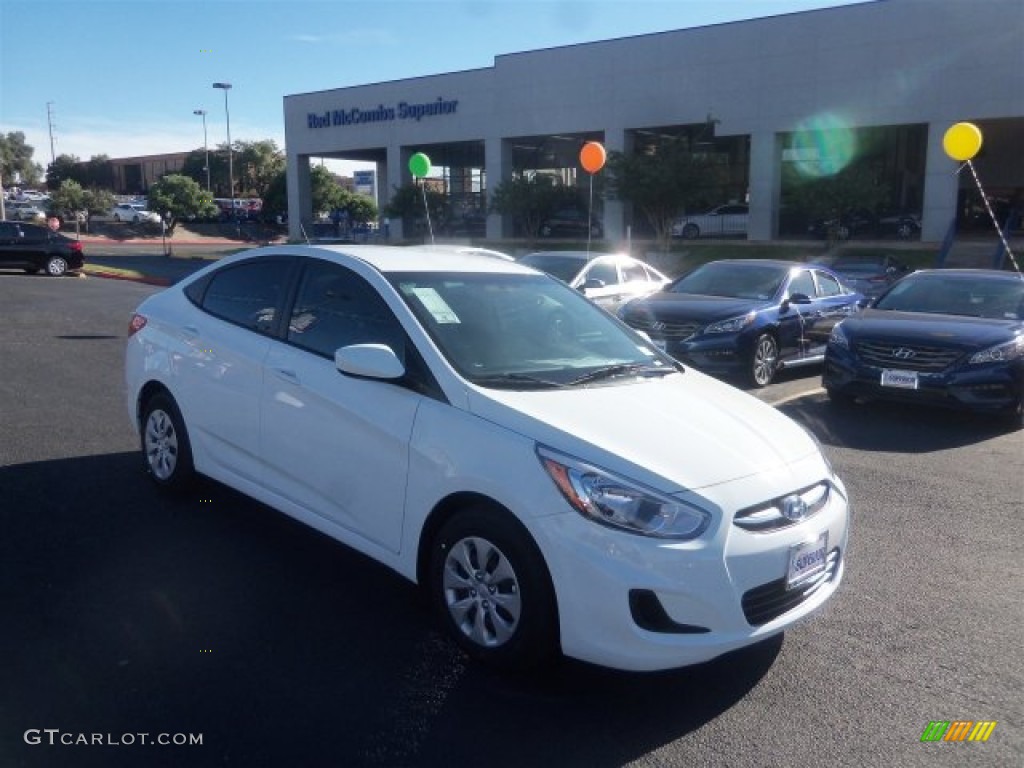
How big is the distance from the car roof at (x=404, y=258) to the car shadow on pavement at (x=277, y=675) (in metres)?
1.57

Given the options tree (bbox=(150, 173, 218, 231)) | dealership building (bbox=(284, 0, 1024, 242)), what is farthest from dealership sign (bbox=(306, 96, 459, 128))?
tree (bbox=(150, 173, 218, 231))

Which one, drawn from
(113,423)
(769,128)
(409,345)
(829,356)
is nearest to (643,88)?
(769,128)

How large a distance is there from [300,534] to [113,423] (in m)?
3.42

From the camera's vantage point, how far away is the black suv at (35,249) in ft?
82.6

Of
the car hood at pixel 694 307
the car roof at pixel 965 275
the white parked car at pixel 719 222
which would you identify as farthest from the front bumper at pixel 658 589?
the white parked car at pixel 719 222

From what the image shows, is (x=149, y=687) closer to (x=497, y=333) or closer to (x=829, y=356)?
(x=497, y=333)

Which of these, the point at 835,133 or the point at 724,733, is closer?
the point at 724,733

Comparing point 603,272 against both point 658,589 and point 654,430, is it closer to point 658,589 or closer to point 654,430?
point 654,430

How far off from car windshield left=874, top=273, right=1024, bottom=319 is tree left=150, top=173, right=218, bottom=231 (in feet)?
150

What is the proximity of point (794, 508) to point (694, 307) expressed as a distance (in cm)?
712

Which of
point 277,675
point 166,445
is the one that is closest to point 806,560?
point 277,675

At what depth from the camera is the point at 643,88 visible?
37.9 meters

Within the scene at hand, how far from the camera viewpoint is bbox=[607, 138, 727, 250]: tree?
3372 cm

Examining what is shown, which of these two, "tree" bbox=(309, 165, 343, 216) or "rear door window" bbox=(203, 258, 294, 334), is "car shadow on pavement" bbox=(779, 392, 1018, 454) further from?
"tree" bbox=(309, 165, 343, 216)
